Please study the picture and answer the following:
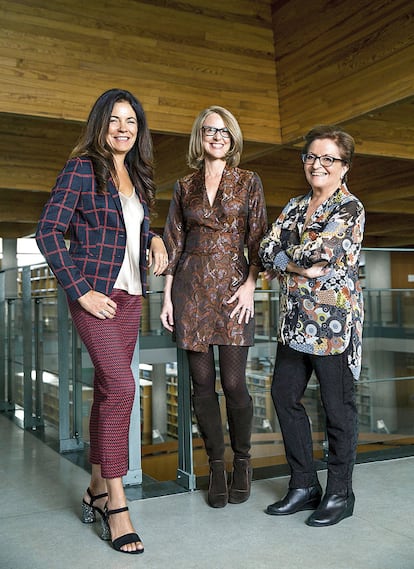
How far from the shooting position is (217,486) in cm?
220

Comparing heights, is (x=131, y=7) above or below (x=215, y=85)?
above

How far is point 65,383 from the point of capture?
3.23m

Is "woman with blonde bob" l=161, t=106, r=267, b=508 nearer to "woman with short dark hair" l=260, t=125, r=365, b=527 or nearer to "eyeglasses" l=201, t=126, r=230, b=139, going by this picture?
"eyeglasses" l=201, t=126, r=230, b=139

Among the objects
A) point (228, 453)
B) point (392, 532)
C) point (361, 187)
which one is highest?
point (361, 187)

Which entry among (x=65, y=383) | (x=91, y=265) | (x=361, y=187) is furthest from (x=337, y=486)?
(x=361, y=187)

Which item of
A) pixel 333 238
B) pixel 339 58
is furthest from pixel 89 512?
pixel 339 58

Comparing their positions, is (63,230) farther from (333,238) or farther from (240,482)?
(240,482)

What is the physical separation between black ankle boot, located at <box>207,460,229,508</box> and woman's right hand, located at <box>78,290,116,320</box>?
720 millimetres

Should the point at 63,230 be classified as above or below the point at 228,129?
below

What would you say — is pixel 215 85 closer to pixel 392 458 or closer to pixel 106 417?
pixel 392 458

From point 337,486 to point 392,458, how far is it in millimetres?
860

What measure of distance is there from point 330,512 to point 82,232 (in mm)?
1144

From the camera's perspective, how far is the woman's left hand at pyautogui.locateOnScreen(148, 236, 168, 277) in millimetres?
1969

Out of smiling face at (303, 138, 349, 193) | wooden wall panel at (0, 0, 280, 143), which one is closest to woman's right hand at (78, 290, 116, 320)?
smiling face at (303, 138, 349, 193)
